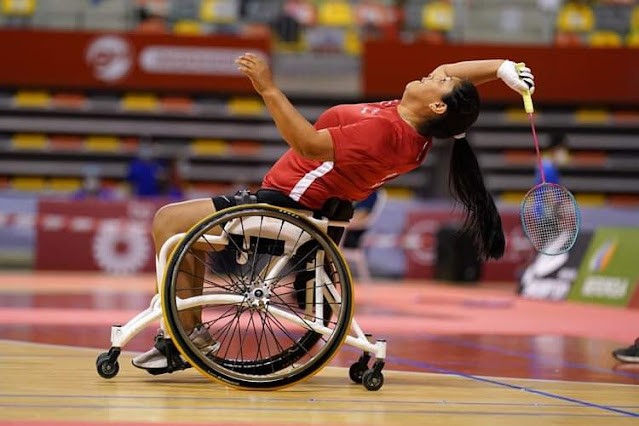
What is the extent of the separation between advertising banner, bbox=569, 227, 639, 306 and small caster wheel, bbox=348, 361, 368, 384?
20.1ft

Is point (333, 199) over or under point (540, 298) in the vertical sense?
over

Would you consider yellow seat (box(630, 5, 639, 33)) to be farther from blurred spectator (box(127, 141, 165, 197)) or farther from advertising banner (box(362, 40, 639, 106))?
blurred spectator (box(127, 141, 165, 197))

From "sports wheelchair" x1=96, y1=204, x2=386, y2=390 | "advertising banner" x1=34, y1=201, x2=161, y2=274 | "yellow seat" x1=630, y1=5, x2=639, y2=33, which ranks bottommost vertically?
"advertising banner" x1=34, y1=201, x2=161, y2=274

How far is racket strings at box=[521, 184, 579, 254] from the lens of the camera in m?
4.44

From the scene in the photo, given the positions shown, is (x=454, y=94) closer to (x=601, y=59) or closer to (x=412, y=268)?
(x=412, y=268)

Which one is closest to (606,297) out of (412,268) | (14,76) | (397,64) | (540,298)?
(540,298)

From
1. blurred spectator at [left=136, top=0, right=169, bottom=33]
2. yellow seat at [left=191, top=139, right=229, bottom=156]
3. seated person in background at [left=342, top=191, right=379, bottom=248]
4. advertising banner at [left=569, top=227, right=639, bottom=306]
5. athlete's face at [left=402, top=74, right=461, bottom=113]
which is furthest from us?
yellow seat at [left=191, top=139, right=229, bottom=156]

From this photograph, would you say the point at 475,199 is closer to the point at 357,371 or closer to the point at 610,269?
the point at 357,371

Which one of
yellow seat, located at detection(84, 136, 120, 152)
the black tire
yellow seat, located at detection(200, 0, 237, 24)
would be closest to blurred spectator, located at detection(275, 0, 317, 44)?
yellow seat, located at detection(200, 0, 237, 24)

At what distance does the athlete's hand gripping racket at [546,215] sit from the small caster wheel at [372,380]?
2.87ft

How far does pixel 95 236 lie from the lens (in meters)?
13.8

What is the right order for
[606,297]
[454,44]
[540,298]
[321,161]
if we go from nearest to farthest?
[321,161] → [606,297] → [540,298] → [454,44]

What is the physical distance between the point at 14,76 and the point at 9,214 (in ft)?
10.6

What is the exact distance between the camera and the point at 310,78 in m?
16.0
